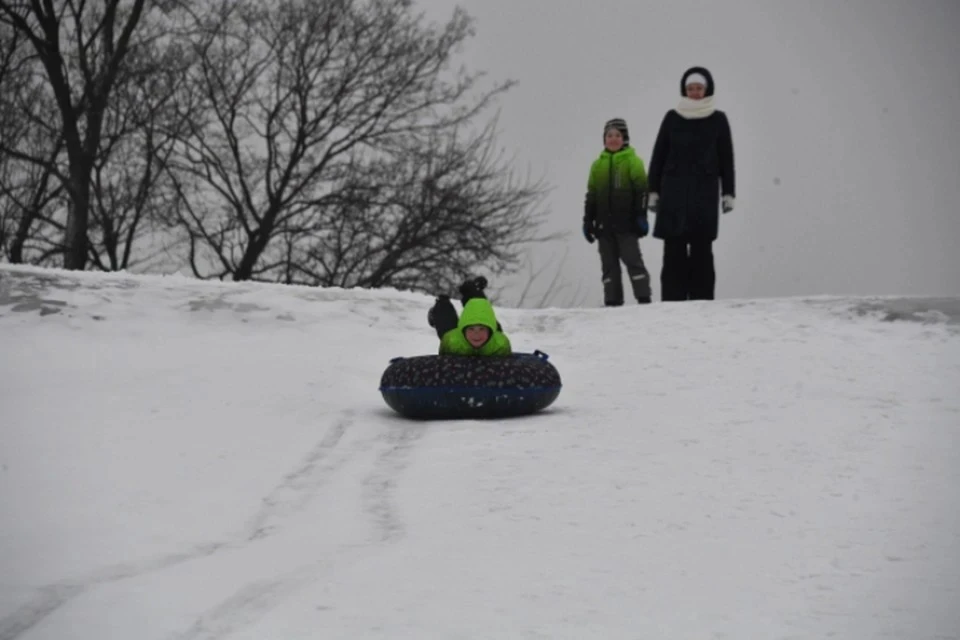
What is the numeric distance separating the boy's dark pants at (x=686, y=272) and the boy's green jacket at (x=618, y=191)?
0.39m

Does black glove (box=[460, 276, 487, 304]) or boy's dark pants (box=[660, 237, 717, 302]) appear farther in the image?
boy's dark pants (box=[660, 237, 717, 302])

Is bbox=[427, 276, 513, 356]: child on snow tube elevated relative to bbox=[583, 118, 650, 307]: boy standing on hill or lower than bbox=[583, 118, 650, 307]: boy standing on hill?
lower

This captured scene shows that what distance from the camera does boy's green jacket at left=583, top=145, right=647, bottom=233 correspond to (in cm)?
1195

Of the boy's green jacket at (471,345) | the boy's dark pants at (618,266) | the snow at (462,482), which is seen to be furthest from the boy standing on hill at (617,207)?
the boy's green jacket at (471,345)

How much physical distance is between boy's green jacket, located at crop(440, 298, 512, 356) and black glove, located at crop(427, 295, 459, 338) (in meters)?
0.65

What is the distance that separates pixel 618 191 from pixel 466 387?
4667 millimetres

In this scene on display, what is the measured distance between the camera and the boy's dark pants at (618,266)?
12.0 meters

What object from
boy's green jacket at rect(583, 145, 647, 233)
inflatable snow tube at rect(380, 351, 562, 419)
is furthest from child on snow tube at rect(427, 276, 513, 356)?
boy's green jacket at rect(583, 145, 647, 233)

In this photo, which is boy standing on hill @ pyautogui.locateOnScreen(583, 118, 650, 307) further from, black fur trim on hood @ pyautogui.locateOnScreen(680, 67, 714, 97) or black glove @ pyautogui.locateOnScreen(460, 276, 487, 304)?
black glove @ pyautogui.locateOnScreen(460, 276, 487, 304)

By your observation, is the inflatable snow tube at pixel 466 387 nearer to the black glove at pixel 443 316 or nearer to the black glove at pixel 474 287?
the black glove at pixel 474 287

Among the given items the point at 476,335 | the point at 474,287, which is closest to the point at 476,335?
the point at 476,335

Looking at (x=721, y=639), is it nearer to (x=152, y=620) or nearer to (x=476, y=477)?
(x=152, y=620)

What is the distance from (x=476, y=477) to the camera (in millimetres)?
6137

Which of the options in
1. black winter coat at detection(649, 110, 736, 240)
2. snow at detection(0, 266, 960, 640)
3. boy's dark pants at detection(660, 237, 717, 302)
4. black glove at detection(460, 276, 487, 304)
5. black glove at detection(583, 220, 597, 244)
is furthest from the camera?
black glove at detection(583, 220, 597, 244)
